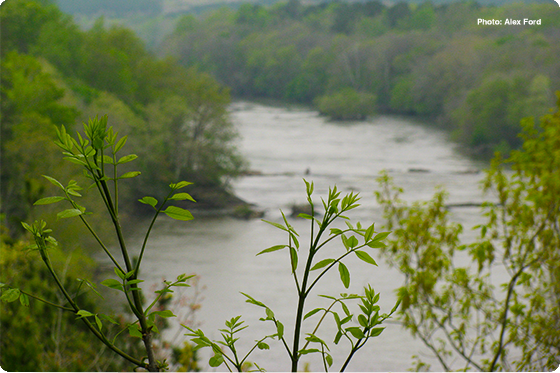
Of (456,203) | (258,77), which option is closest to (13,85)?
(456,203)

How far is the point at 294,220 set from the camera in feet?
70.1

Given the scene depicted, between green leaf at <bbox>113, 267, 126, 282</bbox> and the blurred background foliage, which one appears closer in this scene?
green leaf at <bbox>113, 267, 126, 282</bbox>

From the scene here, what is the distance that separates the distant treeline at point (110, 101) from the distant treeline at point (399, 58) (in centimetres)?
1502

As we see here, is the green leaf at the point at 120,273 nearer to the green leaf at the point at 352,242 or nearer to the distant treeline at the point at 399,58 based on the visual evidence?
the green leaf at the point at 352,242

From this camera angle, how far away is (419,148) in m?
31.3

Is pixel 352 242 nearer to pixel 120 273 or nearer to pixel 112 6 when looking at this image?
pixel 120 273

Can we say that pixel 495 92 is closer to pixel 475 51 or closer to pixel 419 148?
pixel 419 148

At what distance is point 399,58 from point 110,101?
2946 cm

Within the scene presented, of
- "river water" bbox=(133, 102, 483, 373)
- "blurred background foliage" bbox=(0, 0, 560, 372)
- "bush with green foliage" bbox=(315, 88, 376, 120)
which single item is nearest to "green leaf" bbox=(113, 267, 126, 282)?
"blurred background foliage" bbox=(0, 0, 560, 372)

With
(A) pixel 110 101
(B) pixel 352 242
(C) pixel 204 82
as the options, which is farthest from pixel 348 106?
(B) pixel 352 242

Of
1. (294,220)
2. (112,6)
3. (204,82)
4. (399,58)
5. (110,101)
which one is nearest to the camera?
(110,101)

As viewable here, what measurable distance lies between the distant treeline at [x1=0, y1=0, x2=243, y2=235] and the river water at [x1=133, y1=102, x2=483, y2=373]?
1.44m

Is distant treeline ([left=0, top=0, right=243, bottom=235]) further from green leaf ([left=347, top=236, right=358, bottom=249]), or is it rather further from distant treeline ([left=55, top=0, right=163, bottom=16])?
distant treeline ([left=55, top=0, right=163, bottom=16])

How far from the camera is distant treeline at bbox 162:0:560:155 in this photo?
31.3 meters
